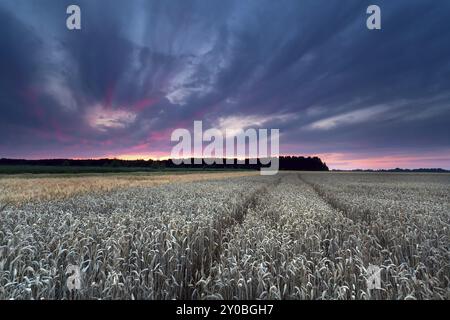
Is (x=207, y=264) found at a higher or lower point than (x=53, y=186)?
lower

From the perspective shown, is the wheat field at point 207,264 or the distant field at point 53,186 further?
the distant field at point 53,186

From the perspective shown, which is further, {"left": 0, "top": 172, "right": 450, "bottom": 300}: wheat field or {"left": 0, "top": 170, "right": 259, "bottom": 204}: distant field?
{"left": 0, "top": 170, "right": 259, "bottom": 204}: distant field

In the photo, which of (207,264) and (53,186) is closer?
(207,264)

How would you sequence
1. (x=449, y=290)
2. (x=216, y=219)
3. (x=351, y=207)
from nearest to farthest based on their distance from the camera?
(x=449, y=290), (x=216, y=219), (x=351, y=207)

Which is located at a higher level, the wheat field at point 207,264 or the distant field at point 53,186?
the distant field at point 53,186

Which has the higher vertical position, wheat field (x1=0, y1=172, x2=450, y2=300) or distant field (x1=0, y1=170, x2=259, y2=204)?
distant field (x1=0, y1=170, x2=259, y2=204)
